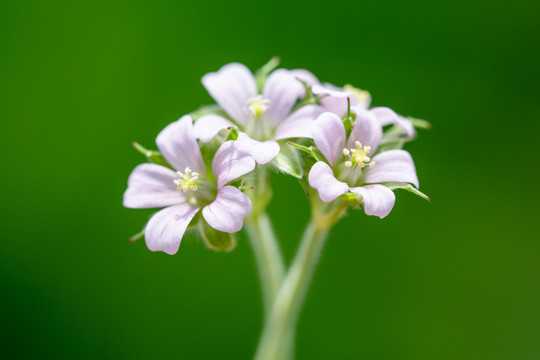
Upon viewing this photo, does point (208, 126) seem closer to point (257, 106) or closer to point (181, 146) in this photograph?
point (181, 146)

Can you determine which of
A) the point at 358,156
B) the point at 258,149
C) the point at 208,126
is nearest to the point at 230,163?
the point at 258,149

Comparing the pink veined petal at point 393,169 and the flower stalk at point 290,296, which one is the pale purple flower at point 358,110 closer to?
the pink veined petal at point 393,169

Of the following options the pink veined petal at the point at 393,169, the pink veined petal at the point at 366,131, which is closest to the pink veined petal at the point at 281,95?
the pink veined petal at the point at 366,131

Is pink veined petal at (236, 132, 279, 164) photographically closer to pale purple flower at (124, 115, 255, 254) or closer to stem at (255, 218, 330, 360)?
pale purple flower at (124, 115, 255, 254)

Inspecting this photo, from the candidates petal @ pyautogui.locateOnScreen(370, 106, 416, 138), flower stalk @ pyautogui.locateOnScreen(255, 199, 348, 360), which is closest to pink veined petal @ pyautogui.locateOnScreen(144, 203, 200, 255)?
flower stalk @ pyautogui.locateOnScreen(255, 199, 348, 360)

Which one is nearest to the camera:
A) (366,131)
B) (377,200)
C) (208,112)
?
(377,200)

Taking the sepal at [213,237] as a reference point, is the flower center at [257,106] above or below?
above

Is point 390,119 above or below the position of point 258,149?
above

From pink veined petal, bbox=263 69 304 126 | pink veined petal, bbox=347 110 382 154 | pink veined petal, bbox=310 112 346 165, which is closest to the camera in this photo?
pink veined petal, bbox=310 112 346 165
